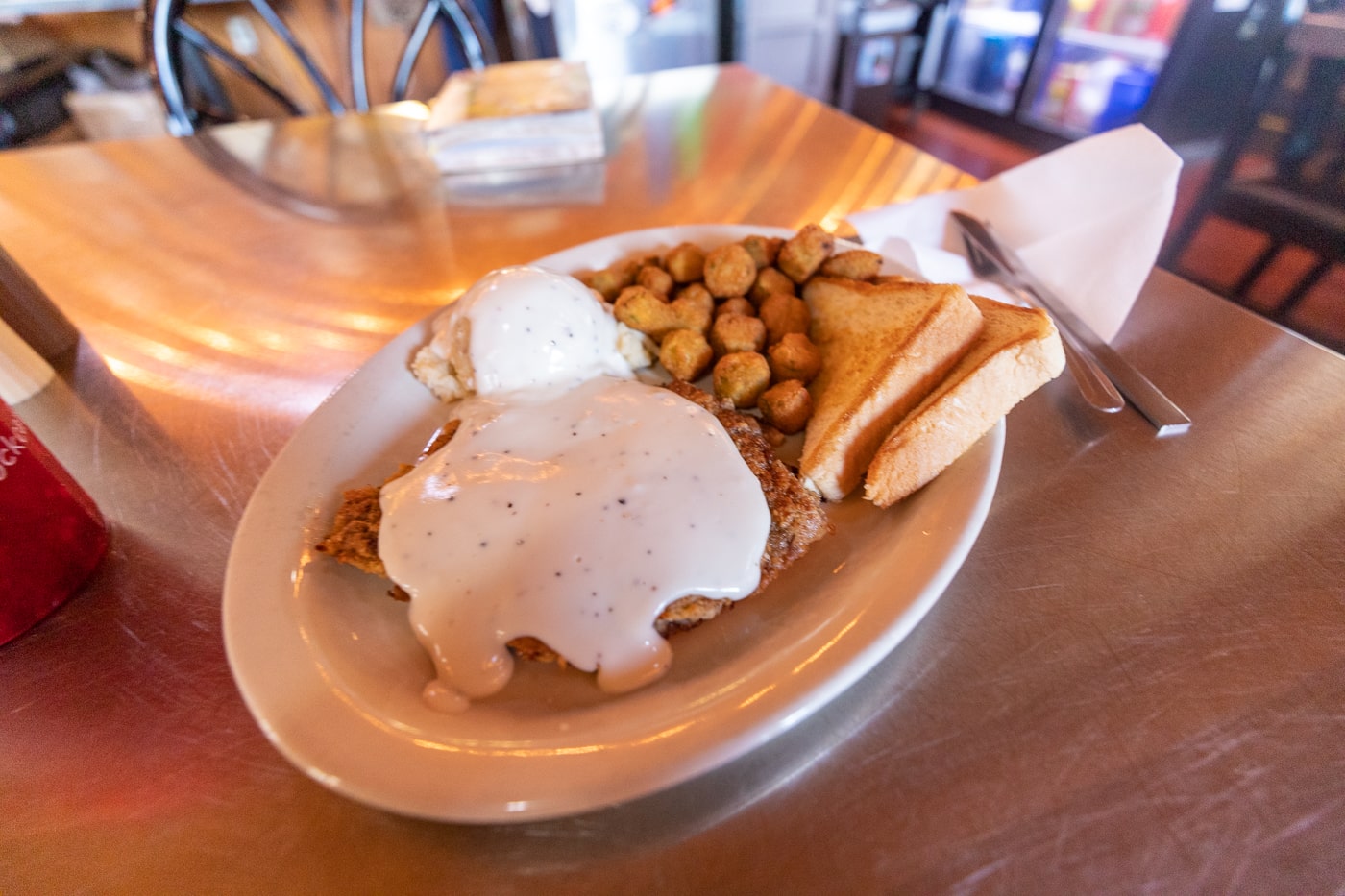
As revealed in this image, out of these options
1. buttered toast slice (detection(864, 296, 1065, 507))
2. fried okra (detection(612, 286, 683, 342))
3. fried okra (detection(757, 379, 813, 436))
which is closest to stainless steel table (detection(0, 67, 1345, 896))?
buttered toast slice (detection(864, 296, 1065, 507))

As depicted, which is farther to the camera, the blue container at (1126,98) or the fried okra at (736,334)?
the blue container at (1126,98)

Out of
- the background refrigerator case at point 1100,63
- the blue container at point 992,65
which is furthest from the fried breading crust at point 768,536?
the blue container at point 992,65

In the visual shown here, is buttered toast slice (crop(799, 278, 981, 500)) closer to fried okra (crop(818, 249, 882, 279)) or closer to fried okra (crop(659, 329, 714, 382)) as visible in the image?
fried okra (crop(818, 249, 882, 279))

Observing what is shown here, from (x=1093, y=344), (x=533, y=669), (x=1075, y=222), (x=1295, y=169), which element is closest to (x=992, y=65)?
(x=1295, y=169)

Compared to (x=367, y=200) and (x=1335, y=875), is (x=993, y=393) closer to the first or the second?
(x=1335, y=875)

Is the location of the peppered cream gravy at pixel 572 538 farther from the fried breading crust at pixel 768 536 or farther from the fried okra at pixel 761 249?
the fried okra at pixel 761 249

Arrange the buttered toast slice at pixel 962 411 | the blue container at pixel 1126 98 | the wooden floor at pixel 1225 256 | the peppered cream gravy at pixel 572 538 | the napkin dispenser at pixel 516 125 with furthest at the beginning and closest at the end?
the blue container at pixel 1126 98 < the wooden floor at pixel 1225 256 < the napkin dispenser at pixel 516 125 < the buttered toast slice at pixel 962 411 < the peppered cream gravy at pixel 572 538
